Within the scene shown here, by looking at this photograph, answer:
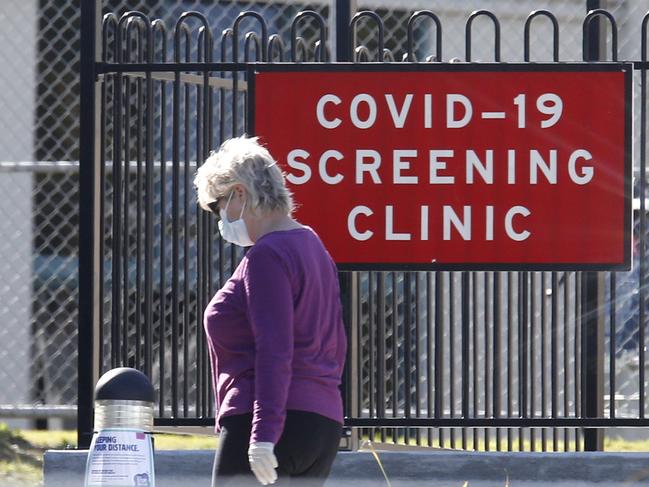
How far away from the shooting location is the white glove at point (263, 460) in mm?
3850

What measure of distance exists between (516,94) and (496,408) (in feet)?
4.38

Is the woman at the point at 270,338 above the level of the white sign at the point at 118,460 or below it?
above

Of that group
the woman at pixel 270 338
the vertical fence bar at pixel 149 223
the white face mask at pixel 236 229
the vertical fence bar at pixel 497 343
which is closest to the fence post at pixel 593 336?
the vertical fence bar at pixel 497 343

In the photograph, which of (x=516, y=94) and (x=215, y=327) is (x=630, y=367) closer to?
(x=516, y=94)

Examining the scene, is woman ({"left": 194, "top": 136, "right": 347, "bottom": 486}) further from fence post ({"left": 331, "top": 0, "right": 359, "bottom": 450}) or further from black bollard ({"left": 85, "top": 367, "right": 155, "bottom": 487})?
fence post ({"left": 331, "top": 0, "right": 359, "bottom": 450})

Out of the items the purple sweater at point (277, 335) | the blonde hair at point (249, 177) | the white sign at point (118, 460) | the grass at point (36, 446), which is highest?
the blonde hair at point (249, 177)

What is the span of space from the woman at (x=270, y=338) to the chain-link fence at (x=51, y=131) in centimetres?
433

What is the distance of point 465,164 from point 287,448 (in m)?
2.27

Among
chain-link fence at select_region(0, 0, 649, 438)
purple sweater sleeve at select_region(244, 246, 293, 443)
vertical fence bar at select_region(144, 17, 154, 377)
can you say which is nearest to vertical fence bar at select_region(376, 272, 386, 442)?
vertical fence bar at select_region(144, 17, 154, 377)

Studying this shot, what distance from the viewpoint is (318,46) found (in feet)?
19.9

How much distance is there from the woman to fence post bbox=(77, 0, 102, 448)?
6.65 ft

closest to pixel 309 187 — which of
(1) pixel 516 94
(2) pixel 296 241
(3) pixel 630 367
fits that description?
(1) pixel 516 94

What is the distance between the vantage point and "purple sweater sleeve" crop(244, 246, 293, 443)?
12.8ft

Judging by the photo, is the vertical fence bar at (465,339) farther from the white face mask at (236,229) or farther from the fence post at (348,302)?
the white face mask at (236,229)
